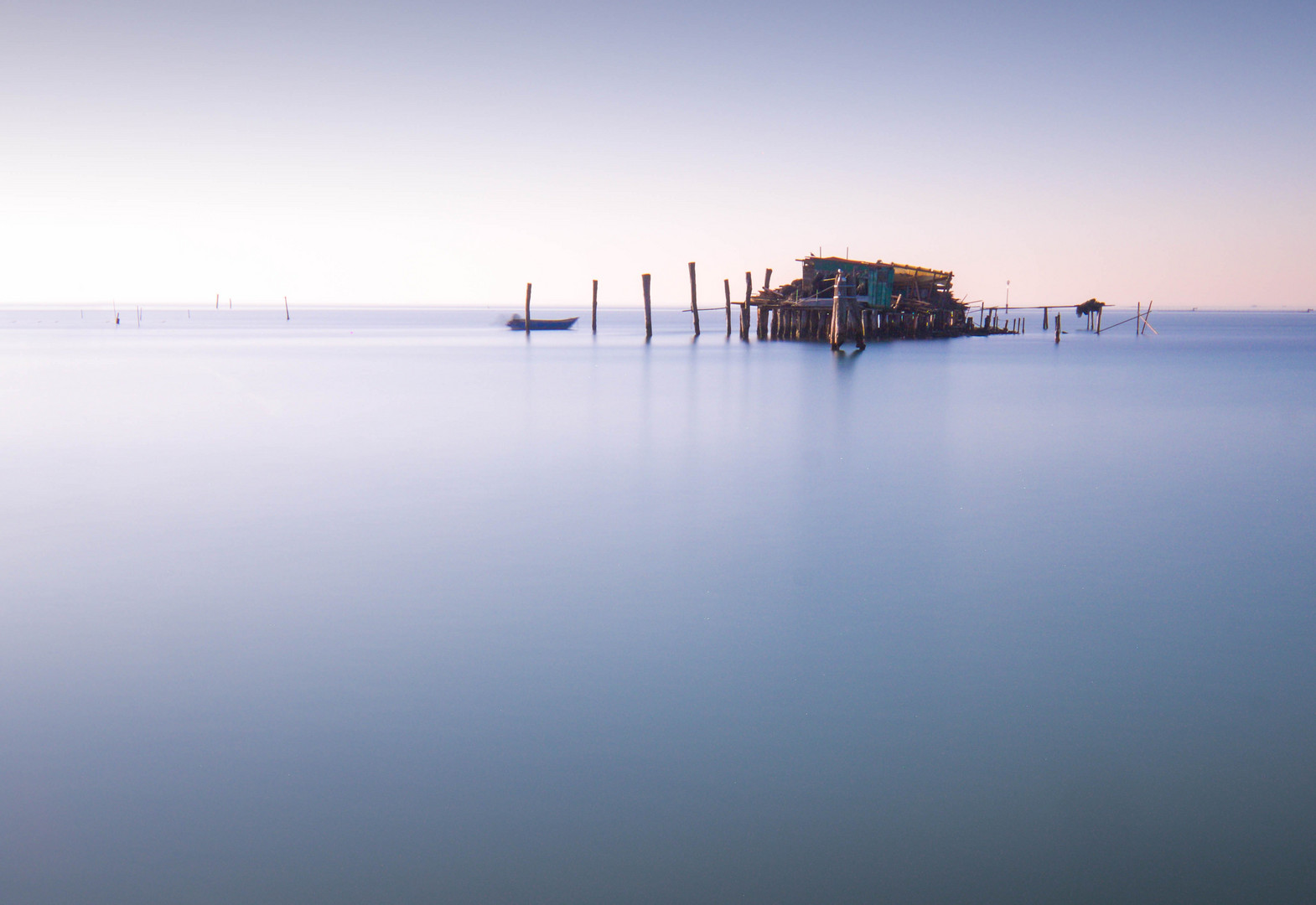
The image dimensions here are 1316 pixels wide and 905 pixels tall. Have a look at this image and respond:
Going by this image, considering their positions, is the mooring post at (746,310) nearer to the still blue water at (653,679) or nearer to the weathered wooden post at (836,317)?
the weathered wooden post at (836,317)

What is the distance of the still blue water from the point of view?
3973 millimetres

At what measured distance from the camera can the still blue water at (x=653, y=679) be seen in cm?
397

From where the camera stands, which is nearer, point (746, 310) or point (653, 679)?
point (653, 679)

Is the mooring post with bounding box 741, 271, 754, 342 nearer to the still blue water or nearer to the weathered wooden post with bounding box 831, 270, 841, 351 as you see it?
the weathered wooden post with bounding box 831, 270, 841, 351

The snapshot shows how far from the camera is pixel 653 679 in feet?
19.2

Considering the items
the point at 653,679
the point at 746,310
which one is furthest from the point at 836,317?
the point at 653,679

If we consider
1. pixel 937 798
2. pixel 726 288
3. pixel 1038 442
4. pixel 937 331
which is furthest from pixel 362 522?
pixel 937 331

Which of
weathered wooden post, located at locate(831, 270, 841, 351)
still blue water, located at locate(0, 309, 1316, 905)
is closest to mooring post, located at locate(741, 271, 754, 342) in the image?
weathered wooden post, located at locate(831, 270, 841, 351)

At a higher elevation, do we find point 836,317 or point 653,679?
point 836,317

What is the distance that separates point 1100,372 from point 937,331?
Answer: 25.4m

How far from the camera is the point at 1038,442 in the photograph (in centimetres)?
1697

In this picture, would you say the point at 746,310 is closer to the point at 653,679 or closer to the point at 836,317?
the point at 836,317

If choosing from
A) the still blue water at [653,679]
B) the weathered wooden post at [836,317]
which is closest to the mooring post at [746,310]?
the weathered wooden post at [836,317]

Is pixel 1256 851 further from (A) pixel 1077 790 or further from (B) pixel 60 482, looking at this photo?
(B) pixel 60 482
